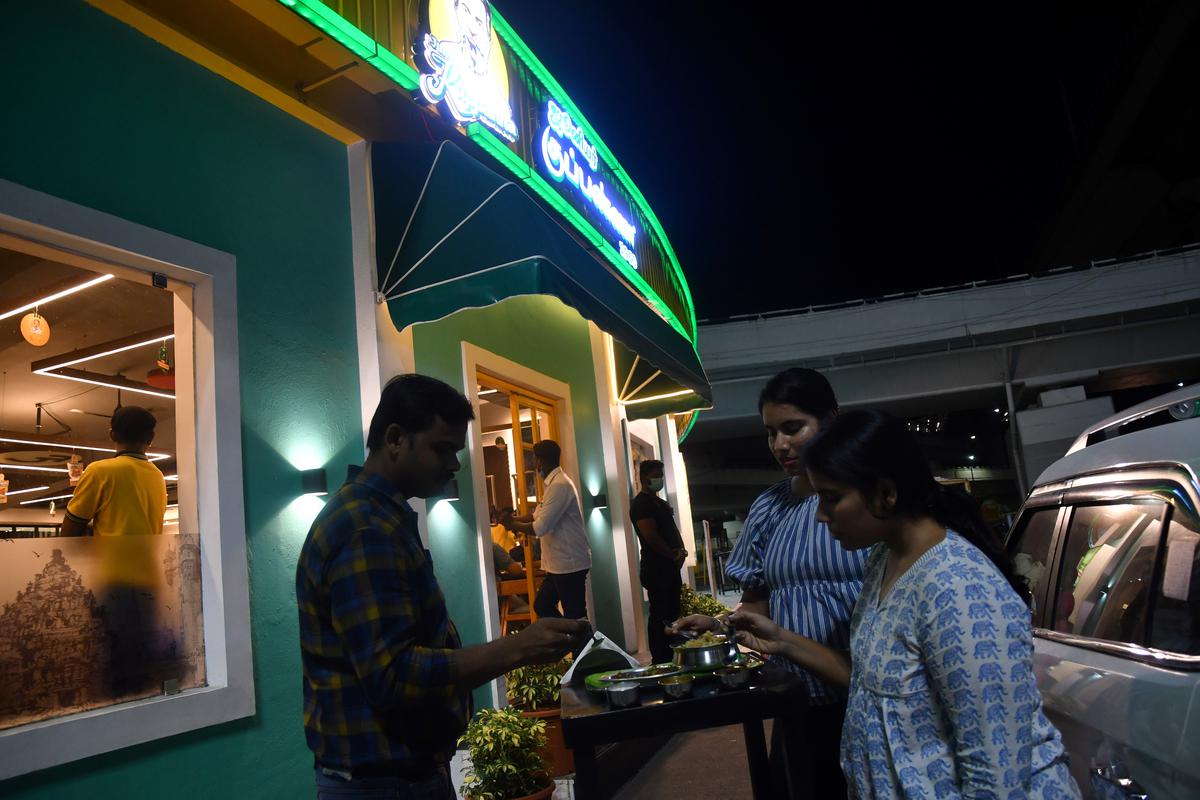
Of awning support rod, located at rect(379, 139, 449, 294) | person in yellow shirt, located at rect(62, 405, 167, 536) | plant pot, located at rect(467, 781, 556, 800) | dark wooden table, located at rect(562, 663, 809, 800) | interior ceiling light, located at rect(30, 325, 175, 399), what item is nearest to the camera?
dark wooden table, located at rect(562, 663, 809, 800)

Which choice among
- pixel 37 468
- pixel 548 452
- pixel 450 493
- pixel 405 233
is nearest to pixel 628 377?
pixel 548 452

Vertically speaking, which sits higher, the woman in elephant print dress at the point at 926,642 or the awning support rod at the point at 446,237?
the awning support rod at the point at 446,237

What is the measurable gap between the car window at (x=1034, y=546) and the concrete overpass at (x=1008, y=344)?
18.7m

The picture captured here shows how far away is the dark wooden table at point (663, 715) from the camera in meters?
2.22

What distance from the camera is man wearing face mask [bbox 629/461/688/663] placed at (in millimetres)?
8117

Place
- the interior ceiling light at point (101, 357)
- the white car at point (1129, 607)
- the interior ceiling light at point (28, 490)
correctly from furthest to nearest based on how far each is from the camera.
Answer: the interior ceiling light at point (28, 490) < the interior ceiling light at point (101, 357) < the white car at point (1129, 607)

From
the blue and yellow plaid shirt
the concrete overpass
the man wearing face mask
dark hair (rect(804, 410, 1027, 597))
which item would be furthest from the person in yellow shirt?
the concrete overpass

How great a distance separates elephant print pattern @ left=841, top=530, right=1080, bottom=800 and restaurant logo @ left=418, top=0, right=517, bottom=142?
437cm

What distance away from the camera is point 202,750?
3564 mm

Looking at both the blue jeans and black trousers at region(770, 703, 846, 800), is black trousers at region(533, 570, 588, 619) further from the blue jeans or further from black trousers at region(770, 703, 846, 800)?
the blue jeans

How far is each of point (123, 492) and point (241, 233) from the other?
1.41 meters

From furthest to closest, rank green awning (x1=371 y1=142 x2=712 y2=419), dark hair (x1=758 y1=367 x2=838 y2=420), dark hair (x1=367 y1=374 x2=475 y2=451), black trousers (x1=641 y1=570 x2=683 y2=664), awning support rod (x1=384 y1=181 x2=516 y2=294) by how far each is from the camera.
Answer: black trousers (x1=641 y1=570 x2=683 y2=664) → awning support rod (x1=384 y1=181 x2=516 y2=294) → green awning (x1=371 y1=142 x2=712 y2=419) → dark hair (x1=758 y1=367 x2=838 y2=420) → dark hair (x1=367 y1=374 x2=475 y2=451)

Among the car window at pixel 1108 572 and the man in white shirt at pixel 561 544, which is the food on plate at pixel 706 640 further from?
the man in white shirt at pixel 561 544

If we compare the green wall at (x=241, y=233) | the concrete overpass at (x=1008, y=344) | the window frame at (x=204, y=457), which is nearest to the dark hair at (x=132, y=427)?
the window frame at (x=204, y=457)
